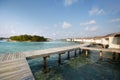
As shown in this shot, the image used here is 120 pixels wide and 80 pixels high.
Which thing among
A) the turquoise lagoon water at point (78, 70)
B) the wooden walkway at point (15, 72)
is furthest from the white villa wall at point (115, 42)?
the wooden walkway at point (15, 72)

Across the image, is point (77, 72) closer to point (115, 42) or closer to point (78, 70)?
point (78, 70)

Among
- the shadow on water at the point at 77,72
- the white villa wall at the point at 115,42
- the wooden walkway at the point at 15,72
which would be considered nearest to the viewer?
the wooden walkway at the point at 15,72

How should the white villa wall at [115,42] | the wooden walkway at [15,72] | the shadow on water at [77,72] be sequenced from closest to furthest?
1. the wooden walkway at [15,72]
2. the shadow on water at [77,72]
3. the white villa wall at [115,42]

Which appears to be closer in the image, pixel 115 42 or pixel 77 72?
pixel 77 72

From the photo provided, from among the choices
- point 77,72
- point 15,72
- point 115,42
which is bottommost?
point 77,72

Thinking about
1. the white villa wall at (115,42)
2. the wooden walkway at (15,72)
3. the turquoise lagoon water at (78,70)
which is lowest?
the turquoise lagoon water at (78,70)

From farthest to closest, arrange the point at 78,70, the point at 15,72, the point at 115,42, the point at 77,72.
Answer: the point at 115,42 < the point at 78,70 < the point at 77,72 < the point at 15,72

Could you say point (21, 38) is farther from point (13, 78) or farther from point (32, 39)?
point (13, 78)

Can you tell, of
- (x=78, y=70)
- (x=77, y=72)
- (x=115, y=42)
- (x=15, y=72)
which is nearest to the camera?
(x=15, y=72)

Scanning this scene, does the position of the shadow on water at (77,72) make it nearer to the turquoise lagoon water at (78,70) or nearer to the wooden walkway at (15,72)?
the turquoise lagoon water at (78,70)

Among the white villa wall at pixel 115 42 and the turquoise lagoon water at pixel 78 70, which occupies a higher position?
the white villa wall at pixel 115 42

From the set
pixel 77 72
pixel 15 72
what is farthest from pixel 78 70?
pixel 15 72

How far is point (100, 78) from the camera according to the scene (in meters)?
6.84

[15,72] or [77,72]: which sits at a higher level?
[15,72]
